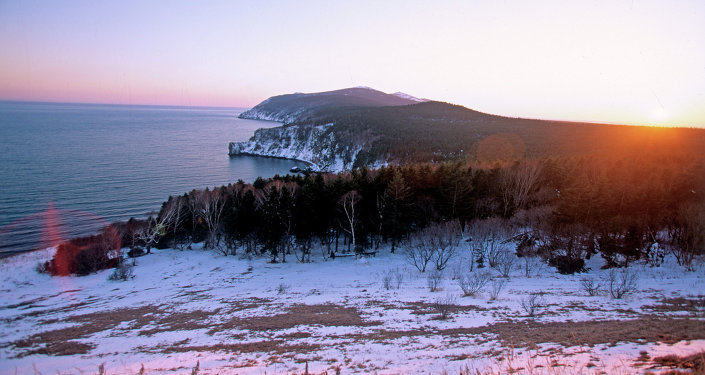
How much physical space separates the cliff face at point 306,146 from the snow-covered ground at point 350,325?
308ft

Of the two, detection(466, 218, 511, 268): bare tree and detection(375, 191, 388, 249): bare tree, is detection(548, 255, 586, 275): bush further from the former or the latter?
detection(375, 191, 388, 249): bare tree

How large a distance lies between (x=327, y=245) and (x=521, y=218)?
20.9 m

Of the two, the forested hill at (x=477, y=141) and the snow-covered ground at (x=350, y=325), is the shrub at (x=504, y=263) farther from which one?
the forested hill at (x=477, y=141)

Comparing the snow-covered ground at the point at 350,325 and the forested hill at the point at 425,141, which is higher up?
the forested hill at the point at 425,141

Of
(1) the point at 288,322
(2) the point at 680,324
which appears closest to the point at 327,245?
(1) the point at 288,322

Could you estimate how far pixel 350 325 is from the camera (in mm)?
16406


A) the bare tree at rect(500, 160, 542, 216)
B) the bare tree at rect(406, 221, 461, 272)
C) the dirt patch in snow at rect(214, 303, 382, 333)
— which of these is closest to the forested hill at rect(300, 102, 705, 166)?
the bare tree at rect(500, 160, 542, 216)

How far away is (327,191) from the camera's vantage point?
123 feet

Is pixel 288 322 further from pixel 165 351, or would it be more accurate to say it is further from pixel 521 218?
pixel 521 218

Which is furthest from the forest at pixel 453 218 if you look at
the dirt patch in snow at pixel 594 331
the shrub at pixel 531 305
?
the dirt patch in snow at pixel 594 331

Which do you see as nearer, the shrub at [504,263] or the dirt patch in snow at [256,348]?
the dirt patch in snow at [256,348]

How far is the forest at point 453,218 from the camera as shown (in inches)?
1069

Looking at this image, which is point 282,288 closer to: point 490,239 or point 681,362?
point 490,239

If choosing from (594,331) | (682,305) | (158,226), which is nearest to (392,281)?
(594,331)
